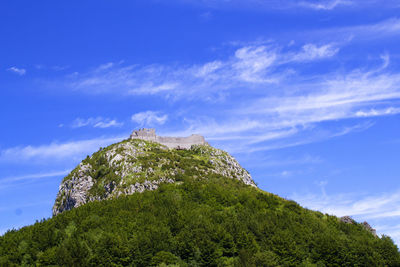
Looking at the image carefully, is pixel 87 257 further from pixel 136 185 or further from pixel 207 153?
pixel 207 153

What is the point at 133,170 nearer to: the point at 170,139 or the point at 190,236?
the point at 190,236

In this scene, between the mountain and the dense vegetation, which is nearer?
the dense vegetation

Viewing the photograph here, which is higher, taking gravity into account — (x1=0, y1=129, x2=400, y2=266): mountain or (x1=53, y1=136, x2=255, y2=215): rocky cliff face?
(x1=53, y1=136, x2=255, y2=215): rocky cliff face

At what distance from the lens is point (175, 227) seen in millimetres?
99875

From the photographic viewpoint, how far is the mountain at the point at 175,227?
8688 centimetres

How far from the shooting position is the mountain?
86875 mm

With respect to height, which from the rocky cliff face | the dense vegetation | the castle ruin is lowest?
the dense vegetation

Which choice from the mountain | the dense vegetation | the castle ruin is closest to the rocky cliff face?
the mountain

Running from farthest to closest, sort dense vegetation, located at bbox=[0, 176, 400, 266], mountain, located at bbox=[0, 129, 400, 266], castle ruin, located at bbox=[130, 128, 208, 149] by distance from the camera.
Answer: castle ruin, located at bbox=[130, 128, 208, 149] → mountain, located at bbox=[0, 129, 400, 266] → dense vegetation, located at bbox=[0, 176, 400, 266]

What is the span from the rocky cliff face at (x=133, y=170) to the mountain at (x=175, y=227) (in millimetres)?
431

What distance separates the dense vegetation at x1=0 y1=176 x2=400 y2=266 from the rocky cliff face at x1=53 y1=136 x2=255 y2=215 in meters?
11.6

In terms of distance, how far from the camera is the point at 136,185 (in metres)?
126

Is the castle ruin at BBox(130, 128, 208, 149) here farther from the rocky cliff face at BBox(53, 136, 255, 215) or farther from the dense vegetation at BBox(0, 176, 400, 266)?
the dense vegetation at BBox(0, 176, 400, 266)

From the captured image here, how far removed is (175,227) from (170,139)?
8071 cm
